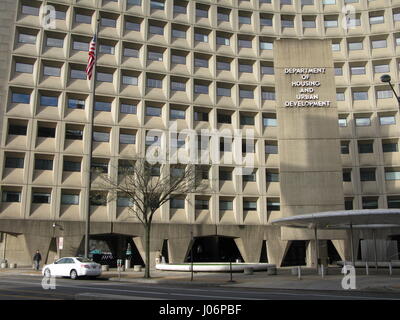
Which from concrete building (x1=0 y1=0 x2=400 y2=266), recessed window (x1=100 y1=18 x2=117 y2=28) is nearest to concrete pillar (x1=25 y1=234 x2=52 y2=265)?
concrete building (x1=0 y1=0 x2=400 y2=266)

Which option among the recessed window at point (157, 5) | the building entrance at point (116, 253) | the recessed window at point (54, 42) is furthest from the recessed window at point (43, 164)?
the recessed window at point (157, 5)

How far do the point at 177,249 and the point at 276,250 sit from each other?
10.8 metres

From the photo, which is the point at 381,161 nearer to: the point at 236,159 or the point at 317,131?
the point at 317,131

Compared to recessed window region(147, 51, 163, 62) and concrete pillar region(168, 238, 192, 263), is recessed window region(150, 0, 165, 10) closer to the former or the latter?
recessed window region(147, 51, 163, 62)

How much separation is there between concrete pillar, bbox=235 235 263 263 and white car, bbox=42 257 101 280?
23.0 metres

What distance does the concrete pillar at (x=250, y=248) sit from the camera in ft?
155

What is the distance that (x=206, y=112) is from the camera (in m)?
50.6

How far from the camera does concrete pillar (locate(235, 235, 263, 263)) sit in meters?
47.3


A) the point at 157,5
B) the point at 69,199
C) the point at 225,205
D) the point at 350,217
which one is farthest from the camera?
the point at 157,5

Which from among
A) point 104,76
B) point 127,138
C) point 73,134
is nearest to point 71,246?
point 73,134

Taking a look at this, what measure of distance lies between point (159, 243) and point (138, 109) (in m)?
14.4

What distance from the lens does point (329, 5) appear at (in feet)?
181

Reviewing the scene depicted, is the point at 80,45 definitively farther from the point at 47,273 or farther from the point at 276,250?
the point at 276,250

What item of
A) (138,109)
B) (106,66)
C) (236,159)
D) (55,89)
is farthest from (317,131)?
(55,89)
